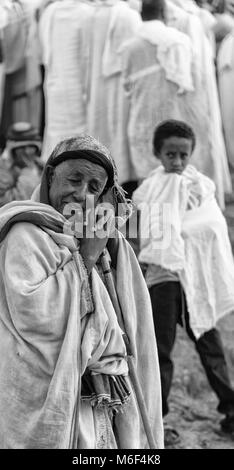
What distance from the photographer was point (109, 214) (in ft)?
9.67

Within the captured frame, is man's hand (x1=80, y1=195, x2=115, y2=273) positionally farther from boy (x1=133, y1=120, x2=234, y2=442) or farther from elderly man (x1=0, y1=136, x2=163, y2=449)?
boy (x1=133, y1=120, x2=234, y2=442)

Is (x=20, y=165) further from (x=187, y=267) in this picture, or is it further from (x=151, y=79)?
(x=187, y=267)

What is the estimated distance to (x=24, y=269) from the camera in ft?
9.00

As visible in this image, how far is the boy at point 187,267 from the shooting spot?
4.94 m

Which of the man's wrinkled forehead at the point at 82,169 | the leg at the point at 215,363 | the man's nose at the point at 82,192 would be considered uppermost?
the leg at the point at 215,363

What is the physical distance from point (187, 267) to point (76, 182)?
85.3 inches

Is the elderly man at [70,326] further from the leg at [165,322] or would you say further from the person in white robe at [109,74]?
the person in white robe at [109,74]

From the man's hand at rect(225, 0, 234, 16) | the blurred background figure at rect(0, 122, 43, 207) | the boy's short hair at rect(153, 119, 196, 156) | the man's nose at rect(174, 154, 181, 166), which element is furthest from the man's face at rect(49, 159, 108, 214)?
the man's hand at rect(225, 0, 234, 16)

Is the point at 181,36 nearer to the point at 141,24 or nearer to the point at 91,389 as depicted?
the point at 141,24

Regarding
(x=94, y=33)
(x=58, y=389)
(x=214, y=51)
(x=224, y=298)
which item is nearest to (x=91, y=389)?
(x=58, y=389)

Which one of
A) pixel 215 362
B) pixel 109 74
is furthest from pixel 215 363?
pixel 109 74

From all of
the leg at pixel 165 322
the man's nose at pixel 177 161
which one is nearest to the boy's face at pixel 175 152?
the man's nose at pixel 177 161

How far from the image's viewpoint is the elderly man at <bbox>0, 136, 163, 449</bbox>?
8.82 feet

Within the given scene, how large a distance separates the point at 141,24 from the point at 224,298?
11.5 ft
